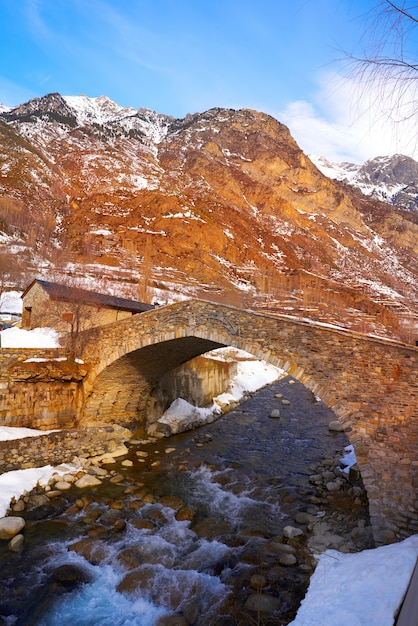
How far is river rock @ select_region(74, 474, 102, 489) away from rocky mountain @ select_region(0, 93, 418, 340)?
31144 millimetres

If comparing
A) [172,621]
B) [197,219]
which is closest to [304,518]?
[172,621]

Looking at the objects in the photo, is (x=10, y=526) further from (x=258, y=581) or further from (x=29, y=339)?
(x=29, y=339)

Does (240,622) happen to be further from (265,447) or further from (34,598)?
(265,447)

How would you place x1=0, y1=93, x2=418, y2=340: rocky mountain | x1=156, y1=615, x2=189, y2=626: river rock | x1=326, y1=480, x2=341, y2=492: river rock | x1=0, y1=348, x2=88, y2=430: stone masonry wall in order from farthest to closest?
x1=0, y1=93, x2=418, y2=340: rocky mountain
x1=0, y1=348, x2=88, y2=430: stone masonry wall
x1=326, y1=480, x2=341, y2=492: river rock
x1=156, y1=615, x2=189, y2=626: river rock

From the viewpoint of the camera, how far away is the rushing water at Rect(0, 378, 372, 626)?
619 centimetres

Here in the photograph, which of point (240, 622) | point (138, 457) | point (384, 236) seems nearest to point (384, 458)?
point (240, 622)

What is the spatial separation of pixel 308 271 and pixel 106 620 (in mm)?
87471

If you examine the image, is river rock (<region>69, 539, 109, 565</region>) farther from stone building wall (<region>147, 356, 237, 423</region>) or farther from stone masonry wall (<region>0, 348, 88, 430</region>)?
stone building wall (<region>147, 356, 237, 423</region>)

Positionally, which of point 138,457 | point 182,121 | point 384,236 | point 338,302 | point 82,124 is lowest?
point 138,457

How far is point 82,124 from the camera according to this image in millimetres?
135250

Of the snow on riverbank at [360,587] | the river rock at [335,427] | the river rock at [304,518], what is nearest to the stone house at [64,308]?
the river rock at [304,518]

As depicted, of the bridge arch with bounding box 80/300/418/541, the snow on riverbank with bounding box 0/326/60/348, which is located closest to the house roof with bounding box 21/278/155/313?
the snow on riverbank with bounding box 0/326/60/348

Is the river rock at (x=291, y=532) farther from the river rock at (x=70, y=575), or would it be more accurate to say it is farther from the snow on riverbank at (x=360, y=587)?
the river rock at (x=70, y=575)

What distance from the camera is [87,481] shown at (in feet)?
34.8
